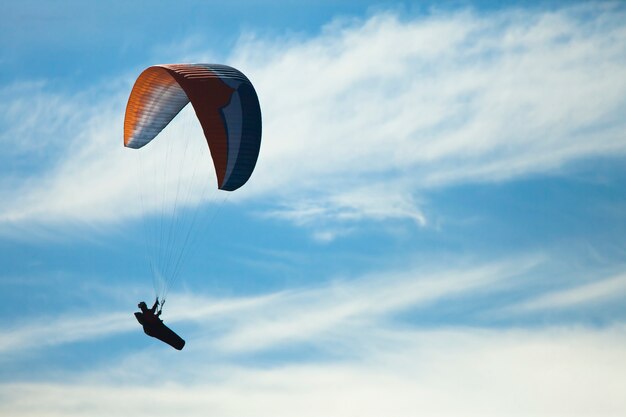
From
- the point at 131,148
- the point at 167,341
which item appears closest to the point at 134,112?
the point at 131,148

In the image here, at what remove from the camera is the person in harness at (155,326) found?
76.5m

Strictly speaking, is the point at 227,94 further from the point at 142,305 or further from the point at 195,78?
the point at 142,305

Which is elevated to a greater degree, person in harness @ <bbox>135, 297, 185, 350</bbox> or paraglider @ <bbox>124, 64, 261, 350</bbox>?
paraglider @ <bbox>124, 64, 261, 350</bbox>

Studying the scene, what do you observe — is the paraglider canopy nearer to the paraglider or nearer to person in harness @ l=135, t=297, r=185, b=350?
the paraglider

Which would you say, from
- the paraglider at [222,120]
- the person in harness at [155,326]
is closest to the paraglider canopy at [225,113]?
the paraglider at [222,120]

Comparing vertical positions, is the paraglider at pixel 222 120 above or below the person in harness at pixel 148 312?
above

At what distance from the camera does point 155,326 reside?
76875mm

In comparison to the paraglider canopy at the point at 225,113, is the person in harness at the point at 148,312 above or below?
below

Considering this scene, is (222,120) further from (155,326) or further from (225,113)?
(155,326)

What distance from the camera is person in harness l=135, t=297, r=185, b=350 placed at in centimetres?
7650

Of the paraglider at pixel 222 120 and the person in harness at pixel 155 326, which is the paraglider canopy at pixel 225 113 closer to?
the paraglider at pixel 222 120

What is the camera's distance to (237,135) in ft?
252

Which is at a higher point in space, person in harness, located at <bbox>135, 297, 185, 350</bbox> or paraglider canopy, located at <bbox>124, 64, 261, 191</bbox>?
paraglider canopy, located at <bbox>124, 64, 261, 191</bbox>

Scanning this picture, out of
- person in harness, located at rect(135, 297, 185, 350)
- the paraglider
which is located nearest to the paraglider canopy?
the paraglider
